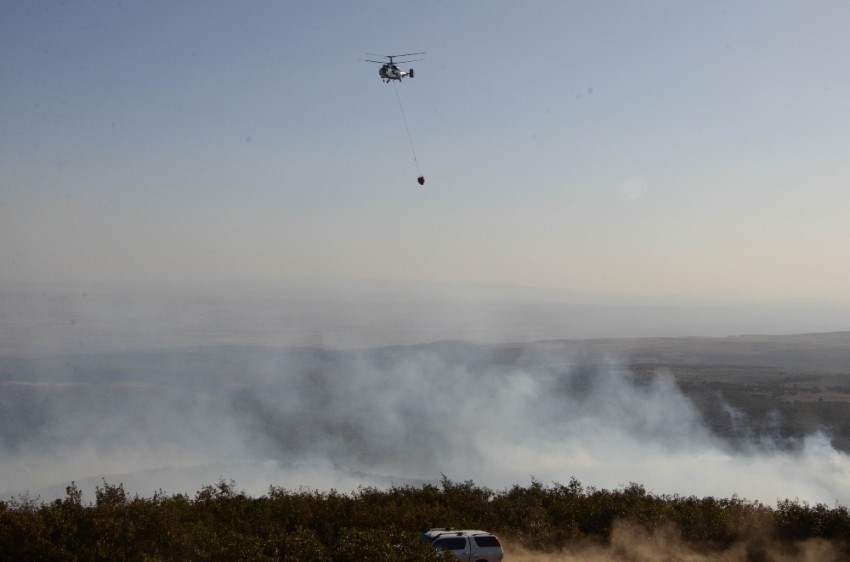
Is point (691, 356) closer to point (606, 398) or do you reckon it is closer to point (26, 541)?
point (606, 398)

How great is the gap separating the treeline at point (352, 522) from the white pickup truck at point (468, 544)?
4.16 feet

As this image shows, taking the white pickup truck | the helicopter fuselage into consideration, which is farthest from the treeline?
the helicopter fuselage

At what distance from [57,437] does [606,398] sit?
236 ft

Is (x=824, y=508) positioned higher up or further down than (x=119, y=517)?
further down

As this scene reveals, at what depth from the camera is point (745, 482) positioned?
71125 mm

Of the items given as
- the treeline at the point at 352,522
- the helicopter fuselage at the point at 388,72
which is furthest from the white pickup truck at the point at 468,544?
the helicopter fuselage at the point at 388,72

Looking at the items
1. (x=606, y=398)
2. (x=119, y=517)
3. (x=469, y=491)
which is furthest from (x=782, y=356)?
(x=119, y=517)


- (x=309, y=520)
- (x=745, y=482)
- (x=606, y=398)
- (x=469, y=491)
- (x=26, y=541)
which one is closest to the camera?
(x=26, y=541)

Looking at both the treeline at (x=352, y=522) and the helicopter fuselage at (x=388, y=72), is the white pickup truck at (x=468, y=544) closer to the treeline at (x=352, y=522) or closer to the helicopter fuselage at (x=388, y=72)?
the treeline at (x=352, y=522)

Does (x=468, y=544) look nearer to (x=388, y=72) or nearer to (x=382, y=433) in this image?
(x=388, y=72)

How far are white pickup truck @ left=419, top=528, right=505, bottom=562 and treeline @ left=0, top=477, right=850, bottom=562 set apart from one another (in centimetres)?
127

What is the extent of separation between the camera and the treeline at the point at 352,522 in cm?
2450

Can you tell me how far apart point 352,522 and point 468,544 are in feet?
20.9

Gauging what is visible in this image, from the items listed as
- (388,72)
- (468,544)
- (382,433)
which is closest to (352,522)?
(468,544)
